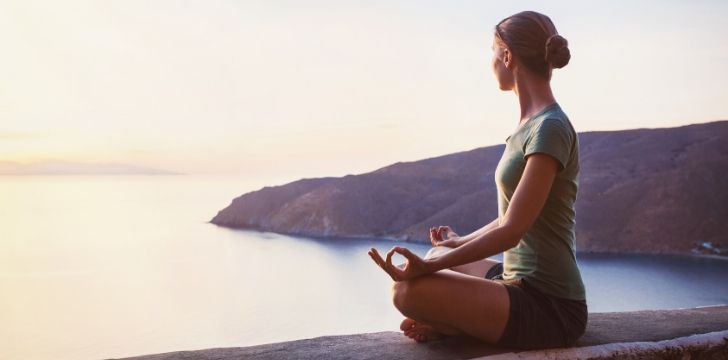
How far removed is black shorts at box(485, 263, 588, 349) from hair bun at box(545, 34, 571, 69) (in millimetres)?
721

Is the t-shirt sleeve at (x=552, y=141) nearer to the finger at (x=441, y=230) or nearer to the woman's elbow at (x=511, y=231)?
the woman's elbow at (x=511, y=231)

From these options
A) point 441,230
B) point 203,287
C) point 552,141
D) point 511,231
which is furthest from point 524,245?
point 203,287

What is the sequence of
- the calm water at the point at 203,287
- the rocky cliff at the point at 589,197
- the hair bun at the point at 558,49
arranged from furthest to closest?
the rocky cliff at the point at 589,197, the calm water at the point at 203,287, the hair bun at the point at 558,49

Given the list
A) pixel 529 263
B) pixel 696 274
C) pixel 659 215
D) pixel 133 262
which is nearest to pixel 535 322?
pixel 529 263

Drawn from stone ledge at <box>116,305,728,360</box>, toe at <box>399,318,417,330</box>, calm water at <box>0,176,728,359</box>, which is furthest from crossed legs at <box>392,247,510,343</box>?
calm water at <box>0,176,728,359</box>

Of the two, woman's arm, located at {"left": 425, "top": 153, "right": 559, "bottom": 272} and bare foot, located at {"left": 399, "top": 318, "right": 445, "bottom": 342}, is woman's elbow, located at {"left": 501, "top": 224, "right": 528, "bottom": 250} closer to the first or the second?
woman's arm, located at {"left": 425, "top": 153, "right": 559, "bottom": 272}

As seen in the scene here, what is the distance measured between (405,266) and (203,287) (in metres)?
42.4

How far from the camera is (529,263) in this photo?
6.85 feet

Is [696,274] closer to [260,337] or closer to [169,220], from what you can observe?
[260,337]

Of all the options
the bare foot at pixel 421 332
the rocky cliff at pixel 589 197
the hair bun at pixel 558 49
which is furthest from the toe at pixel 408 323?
the rocky cliff at pixel 589 197

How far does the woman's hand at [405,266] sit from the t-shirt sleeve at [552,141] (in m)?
0.46

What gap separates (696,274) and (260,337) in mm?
23978

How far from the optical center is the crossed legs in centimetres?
197

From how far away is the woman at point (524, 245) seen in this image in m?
1.89
